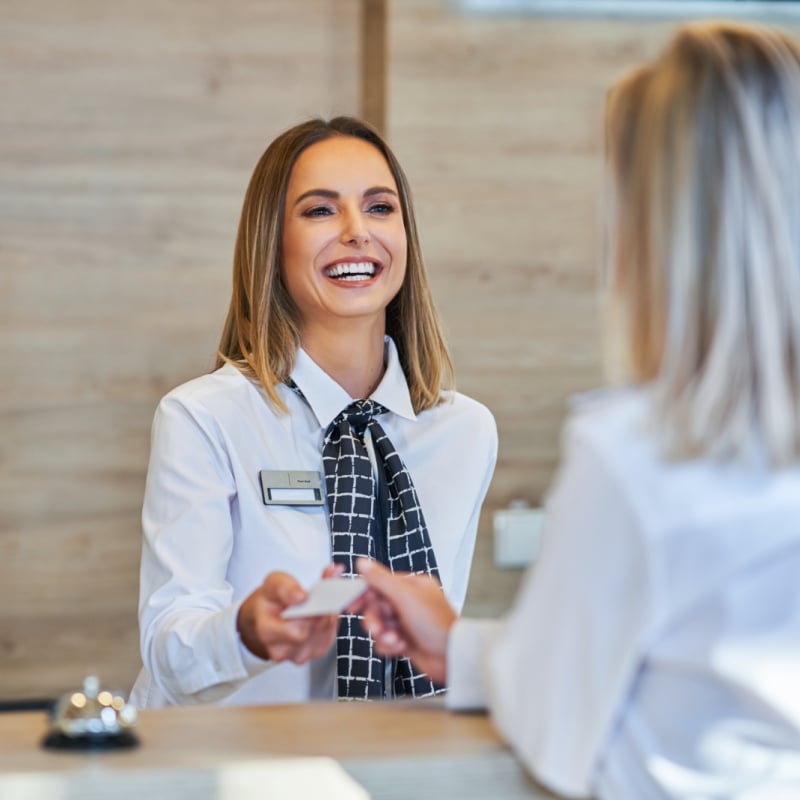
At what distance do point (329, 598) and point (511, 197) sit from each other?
9.34 feet

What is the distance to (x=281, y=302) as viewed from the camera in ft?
8.88

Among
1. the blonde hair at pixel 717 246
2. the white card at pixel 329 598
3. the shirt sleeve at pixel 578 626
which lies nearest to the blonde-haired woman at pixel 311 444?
the white card at pixel 329 598

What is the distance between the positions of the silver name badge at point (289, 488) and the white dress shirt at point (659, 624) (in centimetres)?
116

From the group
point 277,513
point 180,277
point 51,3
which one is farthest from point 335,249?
point 51,3

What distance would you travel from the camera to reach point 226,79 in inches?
169

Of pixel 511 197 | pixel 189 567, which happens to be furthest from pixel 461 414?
pixel 511 197

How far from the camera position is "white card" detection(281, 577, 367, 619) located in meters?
1.61

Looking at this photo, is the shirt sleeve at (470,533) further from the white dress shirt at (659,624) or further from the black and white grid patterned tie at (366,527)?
the white dress shirt at (659,624)

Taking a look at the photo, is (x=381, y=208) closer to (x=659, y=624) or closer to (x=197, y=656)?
(x=197, y=656)

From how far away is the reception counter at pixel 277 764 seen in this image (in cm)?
133

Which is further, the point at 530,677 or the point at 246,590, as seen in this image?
the point at 246,590

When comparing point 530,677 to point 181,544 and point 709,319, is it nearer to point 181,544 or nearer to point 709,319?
point 709,319

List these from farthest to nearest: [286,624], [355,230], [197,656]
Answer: [355,230]
[197,656]
[286,624]

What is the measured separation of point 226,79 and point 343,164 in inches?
68.5
